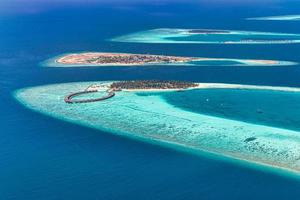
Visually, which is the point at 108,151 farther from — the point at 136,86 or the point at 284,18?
the point at 284,18

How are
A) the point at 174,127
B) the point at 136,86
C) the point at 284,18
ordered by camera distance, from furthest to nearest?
the point at 284,18, the point at 136,86, the point at 174,127

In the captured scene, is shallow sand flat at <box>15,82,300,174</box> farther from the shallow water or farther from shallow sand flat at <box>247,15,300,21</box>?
shallow sand flat at <box>247,15,300,21</box>

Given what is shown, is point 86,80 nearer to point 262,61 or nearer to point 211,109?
point 211,109

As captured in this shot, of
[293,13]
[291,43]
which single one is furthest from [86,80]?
[293,13]

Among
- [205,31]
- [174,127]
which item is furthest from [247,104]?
[205,31]

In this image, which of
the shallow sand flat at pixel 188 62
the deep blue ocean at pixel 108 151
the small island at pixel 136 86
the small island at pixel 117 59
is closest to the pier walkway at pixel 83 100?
the small island at pixel 136 86

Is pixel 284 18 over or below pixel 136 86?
over

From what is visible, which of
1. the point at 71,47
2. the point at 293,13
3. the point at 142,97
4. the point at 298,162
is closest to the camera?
the point at 298,162

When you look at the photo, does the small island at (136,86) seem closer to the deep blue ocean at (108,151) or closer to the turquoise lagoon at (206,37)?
the deep blue ocean at (108,151)
